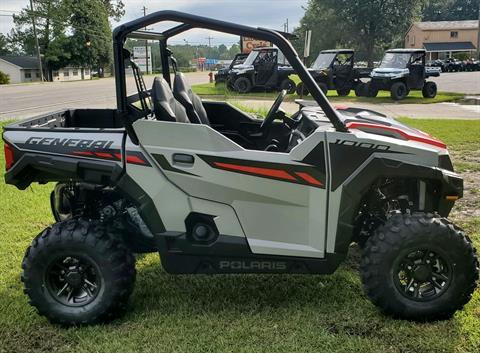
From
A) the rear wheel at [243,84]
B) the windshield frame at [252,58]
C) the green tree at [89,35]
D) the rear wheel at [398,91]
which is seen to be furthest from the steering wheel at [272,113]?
the green tree at [89,35]

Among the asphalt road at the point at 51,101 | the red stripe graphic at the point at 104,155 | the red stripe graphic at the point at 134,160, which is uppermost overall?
the red stripe graphic at the point at 104,155

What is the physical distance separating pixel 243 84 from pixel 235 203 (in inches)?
779

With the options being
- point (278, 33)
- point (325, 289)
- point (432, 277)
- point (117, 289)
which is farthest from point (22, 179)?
point (432, 277)

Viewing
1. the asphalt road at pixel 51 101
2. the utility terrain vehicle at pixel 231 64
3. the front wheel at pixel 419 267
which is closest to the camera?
the front wheel at pixel 419 267

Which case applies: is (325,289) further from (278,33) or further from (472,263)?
(278,33)

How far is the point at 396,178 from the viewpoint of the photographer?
3.26 m

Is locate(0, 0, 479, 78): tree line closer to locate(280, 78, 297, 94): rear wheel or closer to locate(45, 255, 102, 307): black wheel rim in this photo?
locate(280, 78, 297, 94): rear wheel

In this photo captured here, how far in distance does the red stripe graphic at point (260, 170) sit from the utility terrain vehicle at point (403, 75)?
17928mm

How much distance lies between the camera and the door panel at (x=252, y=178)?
119 inches

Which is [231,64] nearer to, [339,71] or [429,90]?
→ [339,71]

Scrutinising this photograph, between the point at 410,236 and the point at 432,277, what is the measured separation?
34cm

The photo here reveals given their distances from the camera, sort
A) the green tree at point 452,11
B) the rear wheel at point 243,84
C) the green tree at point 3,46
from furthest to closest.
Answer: the green tree at point 452,11 < the green tree at point 3,46 < the rear wheel at point 243,84

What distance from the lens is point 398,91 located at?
65.0ft

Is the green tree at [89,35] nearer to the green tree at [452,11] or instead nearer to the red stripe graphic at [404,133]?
the green tree at [452,11]
